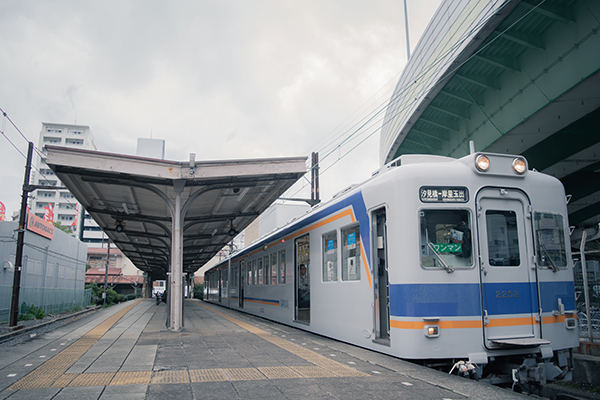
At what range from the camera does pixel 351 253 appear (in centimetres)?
708

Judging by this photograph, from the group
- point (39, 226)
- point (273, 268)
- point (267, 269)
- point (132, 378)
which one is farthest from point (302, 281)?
point (39, 226)

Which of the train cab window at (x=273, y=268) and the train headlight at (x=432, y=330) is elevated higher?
the train cab window at (x=273, y=268)

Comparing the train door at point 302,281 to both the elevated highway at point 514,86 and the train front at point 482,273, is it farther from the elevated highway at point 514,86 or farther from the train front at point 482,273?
the elevated highway at point 514,86

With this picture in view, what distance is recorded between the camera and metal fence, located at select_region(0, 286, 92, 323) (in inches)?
547

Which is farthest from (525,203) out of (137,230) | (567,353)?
(137,230)

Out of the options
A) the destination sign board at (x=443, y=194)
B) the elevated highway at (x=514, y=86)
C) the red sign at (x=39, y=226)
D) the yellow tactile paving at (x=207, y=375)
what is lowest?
the yellow tactile paving at (x=207, y=375)

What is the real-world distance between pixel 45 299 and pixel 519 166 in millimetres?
17725

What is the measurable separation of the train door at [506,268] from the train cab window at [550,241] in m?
0.17

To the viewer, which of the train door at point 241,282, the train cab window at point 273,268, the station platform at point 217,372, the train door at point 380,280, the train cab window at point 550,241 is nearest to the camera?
the station platform at point 217,372

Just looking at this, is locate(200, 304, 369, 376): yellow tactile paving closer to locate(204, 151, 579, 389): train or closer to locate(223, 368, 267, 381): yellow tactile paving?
locate(204, 151, 579, 389): train

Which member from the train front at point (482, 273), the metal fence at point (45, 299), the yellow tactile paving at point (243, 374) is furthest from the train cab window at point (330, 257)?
the metal fence at point (45, 299)

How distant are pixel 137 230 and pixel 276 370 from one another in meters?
14.6

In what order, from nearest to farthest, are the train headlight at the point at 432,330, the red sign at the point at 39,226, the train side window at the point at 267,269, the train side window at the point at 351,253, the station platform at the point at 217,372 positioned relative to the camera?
the station platform at the point at 217,372, the train headlight at the point at 432,330, the train side window at the point at 351,253, the train side window at the point at 267,269, the red sign at the point at 39,226

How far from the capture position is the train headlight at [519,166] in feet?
19.0
